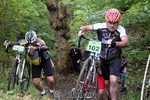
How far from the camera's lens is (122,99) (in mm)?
7828

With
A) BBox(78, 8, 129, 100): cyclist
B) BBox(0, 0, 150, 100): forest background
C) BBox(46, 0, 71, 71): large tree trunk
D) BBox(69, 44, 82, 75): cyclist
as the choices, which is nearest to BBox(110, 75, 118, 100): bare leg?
BBox(78, 8, 129, 100): cyclist

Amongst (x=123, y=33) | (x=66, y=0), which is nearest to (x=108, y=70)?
Answer: (x=123, y=33)

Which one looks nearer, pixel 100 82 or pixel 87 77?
pixel 87 77

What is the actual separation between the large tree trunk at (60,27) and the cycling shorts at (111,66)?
7.75 m

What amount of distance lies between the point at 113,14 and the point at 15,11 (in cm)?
585

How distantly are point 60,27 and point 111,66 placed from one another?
840 centimetres

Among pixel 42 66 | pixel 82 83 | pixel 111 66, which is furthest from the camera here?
pixel 42 66

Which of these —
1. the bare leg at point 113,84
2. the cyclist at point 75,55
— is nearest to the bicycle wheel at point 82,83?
the bare leg at point 113,84

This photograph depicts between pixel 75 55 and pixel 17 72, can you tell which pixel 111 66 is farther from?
pixel 75 55

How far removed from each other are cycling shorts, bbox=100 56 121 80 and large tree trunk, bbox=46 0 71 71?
7.75 meters

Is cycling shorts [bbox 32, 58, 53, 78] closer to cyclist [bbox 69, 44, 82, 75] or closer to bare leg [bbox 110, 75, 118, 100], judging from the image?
bare leg [bbox 110, 75, 118, 100]

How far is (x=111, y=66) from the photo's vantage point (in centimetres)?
571

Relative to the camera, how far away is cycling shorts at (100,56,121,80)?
5.64 m

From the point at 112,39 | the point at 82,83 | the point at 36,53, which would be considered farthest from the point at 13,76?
the point at 112,39
